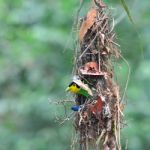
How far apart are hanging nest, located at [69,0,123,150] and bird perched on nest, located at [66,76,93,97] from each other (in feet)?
0.08

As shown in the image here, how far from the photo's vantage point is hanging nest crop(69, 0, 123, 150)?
281cm

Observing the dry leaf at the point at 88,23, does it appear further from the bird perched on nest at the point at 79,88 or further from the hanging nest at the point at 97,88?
the bird perched on nest at the point at 79,88

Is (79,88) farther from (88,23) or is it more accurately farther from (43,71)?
(43,71)

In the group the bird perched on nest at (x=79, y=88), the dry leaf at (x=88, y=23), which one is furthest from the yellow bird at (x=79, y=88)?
the dry leaf at (x=88, y=23)

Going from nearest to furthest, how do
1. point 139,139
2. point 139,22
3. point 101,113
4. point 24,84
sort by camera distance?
point 101,113 < point 139,139 < point 139,22 < point 24,84

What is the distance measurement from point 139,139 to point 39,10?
1.71m

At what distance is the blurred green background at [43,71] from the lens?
696 centimetres

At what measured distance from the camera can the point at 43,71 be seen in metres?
7.88

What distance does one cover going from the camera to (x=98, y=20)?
9.46 ft

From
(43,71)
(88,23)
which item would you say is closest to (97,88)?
(88,23)

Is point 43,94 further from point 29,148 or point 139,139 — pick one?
point 139,139

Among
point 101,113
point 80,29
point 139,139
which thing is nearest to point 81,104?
point 101,113

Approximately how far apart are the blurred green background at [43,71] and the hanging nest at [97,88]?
3.64 meters

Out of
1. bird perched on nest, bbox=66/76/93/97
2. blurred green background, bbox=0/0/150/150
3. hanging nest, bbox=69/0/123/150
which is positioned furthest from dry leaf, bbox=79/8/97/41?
blurred green background, bbox=0/0/150/150
